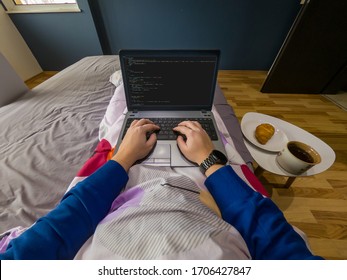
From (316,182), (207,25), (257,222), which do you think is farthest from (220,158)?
(207,25)

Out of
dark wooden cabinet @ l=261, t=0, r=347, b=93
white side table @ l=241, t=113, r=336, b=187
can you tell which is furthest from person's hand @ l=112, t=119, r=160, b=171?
dark wooden cabinet @ l=261, t=0, r=347, b=93

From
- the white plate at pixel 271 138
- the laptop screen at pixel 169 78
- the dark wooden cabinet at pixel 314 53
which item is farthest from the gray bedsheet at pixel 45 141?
the dark wooden cabinet at pixel 314 53

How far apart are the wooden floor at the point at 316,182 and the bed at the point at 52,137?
0.66 meters

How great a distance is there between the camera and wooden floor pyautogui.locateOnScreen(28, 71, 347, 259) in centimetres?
89

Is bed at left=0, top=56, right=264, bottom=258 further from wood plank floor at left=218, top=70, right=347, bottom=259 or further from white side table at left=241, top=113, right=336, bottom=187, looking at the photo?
wood plank floor at left=218, top=70, right=347, bottom=259

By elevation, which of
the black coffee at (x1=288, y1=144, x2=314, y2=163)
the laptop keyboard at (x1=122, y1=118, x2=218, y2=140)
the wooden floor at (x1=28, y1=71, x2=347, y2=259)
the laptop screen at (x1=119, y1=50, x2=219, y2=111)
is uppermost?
the laptop screen at (x1=119, y1=50, x2=219, y2=111)

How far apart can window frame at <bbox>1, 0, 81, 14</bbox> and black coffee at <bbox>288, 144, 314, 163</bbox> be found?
266cm

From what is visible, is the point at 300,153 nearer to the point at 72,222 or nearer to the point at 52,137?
the point at 72,222

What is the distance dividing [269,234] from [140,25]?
255 centimetres

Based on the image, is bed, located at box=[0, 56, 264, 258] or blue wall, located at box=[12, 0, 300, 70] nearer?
bed, located at box=[0, 56, 264, 258]

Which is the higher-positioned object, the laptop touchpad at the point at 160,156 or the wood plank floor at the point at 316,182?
the laptop touchpad at the point at 160,156

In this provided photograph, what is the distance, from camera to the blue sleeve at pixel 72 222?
294 millimetres

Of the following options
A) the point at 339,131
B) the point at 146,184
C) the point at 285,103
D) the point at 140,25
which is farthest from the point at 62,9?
the point at 339,131

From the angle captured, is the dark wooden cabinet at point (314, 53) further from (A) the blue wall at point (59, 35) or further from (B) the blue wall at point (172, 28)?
(A) the blue wall at point (59, 35)
